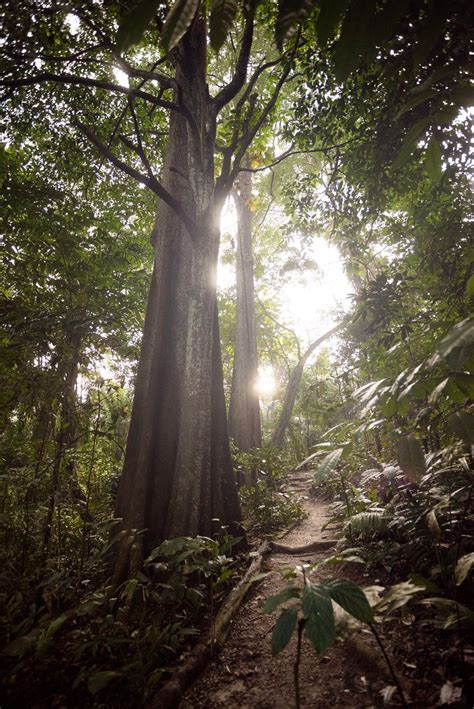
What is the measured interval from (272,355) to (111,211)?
31.4 ft

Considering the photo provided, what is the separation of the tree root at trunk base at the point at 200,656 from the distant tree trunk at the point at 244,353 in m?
5.16

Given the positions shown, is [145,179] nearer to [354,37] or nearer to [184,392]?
[184,392]

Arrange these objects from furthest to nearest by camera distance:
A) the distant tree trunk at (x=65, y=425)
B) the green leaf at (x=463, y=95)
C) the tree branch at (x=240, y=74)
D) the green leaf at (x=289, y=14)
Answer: the distant tree trunk at (x=65, y=425) < the tree branch at (x=240, y=74) < the green leaf at (x=463, y=95) < the green leaf at (x=289, y=14)

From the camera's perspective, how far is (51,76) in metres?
3.28

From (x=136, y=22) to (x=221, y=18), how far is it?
0.18 meters

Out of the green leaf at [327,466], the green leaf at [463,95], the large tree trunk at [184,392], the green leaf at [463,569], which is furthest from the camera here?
the large tree trunk at [184,392]

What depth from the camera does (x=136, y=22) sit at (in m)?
0.74

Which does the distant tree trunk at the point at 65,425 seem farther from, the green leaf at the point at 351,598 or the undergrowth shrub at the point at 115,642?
the green leaf at the point at 351,598

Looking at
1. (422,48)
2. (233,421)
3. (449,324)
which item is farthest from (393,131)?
(233,421)

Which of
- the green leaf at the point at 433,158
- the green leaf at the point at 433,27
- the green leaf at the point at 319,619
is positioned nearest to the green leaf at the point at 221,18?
the green leaf at the point at 433,27

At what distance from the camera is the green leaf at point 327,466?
134 centimetres

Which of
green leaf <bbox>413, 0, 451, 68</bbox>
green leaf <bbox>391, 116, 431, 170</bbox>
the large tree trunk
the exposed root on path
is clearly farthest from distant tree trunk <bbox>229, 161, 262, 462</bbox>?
green leaf <bbox>413, 0, 451, 68</bbox>

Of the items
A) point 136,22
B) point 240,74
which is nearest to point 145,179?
point 240,74

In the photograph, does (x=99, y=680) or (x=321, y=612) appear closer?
(x=321, y=612)
